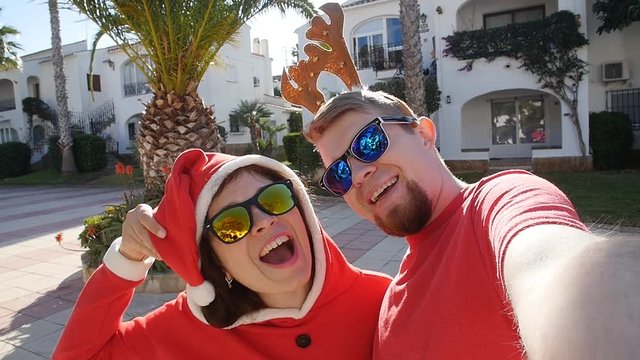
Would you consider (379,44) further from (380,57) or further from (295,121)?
(295,121)

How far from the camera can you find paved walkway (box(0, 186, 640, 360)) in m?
4.12

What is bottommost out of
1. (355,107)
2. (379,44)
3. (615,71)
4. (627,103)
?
(355,107)

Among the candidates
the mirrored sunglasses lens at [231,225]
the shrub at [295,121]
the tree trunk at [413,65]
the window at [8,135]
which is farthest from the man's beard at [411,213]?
the window at [8,135]

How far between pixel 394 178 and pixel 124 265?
97 centimetres

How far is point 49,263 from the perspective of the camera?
22.4ft

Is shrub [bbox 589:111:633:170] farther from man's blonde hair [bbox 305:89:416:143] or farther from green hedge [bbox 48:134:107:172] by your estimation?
green hedge [bbox 48:134:107:172]

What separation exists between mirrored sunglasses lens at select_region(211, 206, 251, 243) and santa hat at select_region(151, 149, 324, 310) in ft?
0.18

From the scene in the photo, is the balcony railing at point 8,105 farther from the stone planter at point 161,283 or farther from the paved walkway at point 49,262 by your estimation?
the stone planter at point 161,283

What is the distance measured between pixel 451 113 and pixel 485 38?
97.9 inches

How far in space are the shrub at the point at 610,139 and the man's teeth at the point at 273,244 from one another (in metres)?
14.4

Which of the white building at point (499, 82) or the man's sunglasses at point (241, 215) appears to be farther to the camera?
the white building at point (499, 82)

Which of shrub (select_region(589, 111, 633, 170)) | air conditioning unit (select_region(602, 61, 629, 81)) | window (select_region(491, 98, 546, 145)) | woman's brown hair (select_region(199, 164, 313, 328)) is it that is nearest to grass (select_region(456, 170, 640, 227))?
shrub (select_region(589, 111, 633, 170))

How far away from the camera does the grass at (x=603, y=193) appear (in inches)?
289

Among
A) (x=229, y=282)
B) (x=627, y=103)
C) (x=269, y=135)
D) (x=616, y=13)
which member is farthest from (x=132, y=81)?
(x=229, y=282)
